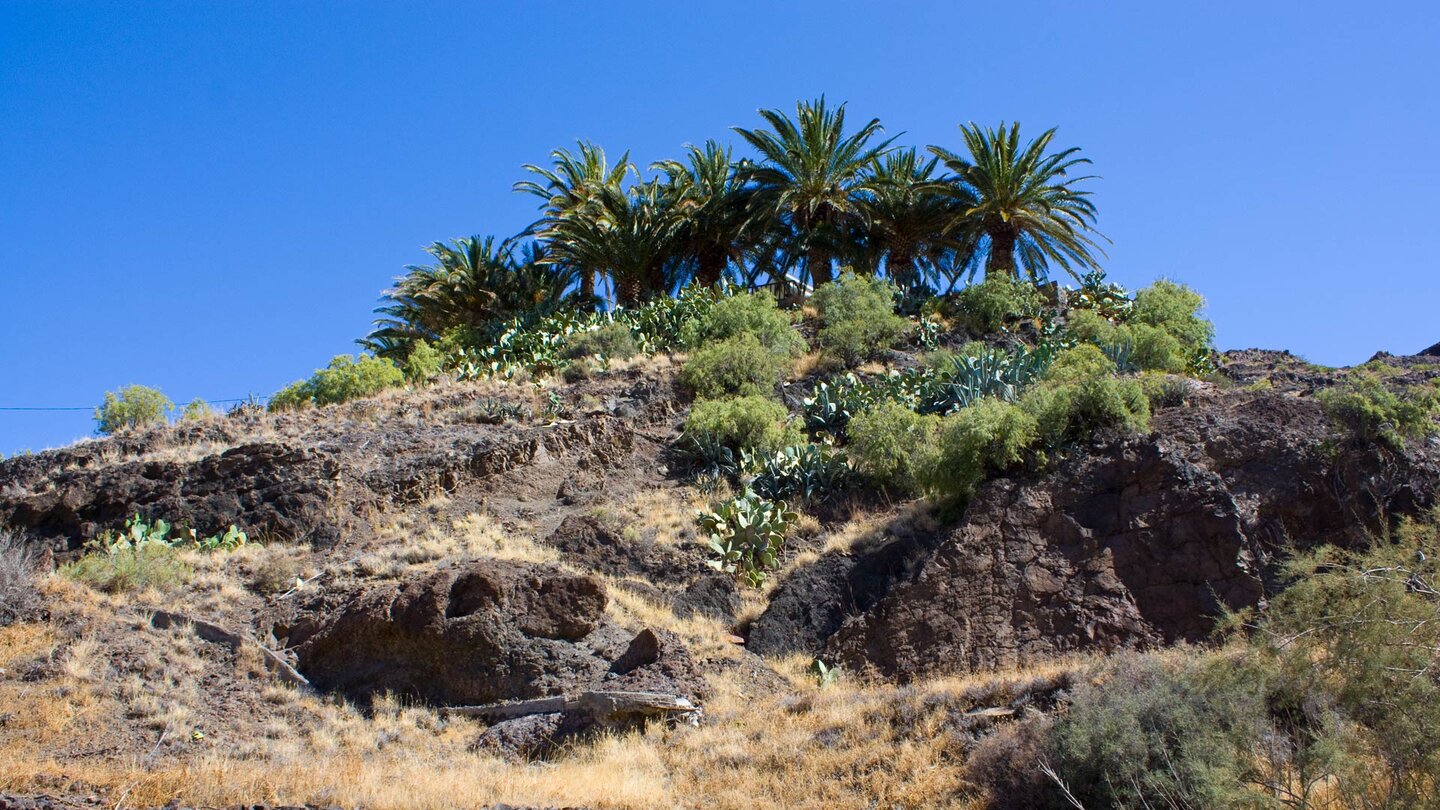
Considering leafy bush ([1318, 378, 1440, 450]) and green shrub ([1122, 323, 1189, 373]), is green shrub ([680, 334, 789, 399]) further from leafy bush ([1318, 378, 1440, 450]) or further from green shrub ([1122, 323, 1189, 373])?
leafy bush ([1318, 378, 1440, 450])

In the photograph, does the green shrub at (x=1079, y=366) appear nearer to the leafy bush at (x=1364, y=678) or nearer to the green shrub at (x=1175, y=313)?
the green shrub at (x=1175, y=313)

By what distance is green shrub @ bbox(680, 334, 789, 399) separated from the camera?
2647 cm

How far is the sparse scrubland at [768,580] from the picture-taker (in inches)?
437

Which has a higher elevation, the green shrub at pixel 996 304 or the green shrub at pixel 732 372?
the green shrub at pixel 996 304

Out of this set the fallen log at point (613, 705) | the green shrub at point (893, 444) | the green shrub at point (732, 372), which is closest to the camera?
the fallen log at point (613, 705)

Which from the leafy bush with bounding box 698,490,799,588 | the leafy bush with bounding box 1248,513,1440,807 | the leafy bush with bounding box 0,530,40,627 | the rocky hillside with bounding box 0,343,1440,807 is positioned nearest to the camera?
the leafy bush with bounding box 1248,513,1440,807

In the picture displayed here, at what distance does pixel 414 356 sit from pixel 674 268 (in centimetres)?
846

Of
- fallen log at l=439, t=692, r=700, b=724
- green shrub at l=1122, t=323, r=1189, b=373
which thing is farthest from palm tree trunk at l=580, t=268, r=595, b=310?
fallen log at l=439, t=692, r=700, b=724

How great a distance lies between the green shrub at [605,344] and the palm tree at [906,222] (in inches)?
315

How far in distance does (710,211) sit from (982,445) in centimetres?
1806

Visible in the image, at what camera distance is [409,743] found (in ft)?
48.0

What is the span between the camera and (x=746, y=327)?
29141mm

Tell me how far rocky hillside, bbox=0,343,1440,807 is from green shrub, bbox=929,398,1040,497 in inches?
16.7

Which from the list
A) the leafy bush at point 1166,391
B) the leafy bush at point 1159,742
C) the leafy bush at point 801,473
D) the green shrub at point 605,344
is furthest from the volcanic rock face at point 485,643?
the green shrub at point 605,344
